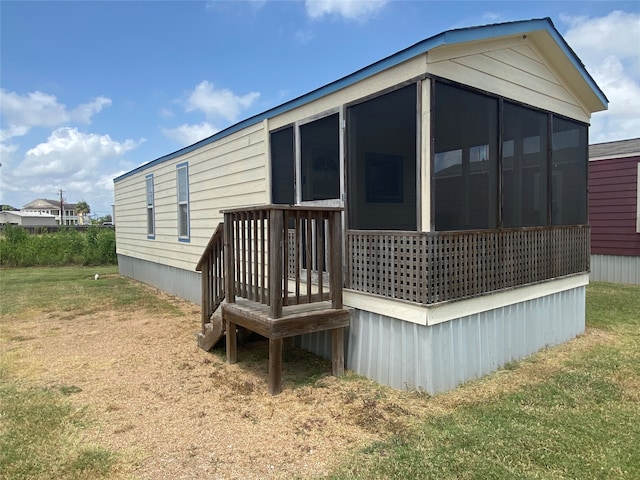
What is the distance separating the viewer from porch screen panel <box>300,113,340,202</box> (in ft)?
14.4

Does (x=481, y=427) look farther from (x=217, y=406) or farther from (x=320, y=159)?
(x=320, y=159)

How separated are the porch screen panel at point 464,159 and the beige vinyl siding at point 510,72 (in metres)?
0.15

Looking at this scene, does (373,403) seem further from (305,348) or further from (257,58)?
(257,58)

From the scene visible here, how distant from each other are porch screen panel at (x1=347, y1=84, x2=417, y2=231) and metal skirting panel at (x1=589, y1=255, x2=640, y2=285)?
865 cm

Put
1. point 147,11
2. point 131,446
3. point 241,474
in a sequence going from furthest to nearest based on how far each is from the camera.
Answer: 1. point 147,11
2. point 131,446
3. point 241,474

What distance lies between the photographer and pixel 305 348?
495cm

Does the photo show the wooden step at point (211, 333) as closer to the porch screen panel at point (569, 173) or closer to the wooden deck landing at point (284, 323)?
the wooden deck landing at point (284, 323)

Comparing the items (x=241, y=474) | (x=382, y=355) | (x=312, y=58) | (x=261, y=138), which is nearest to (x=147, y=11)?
(x=312, y=58)

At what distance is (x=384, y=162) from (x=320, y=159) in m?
0.92

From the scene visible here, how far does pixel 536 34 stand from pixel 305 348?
4247 millimetres

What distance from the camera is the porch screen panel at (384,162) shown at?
11.8 ft

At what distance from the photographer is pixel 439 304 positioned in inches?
134

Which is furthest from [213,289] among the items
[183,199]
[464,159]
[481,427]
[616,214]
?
[616,214]

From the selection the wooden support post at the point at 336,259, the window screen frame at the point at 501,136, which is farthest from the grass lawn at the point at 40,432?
the window screen frame at the point at 501,136
